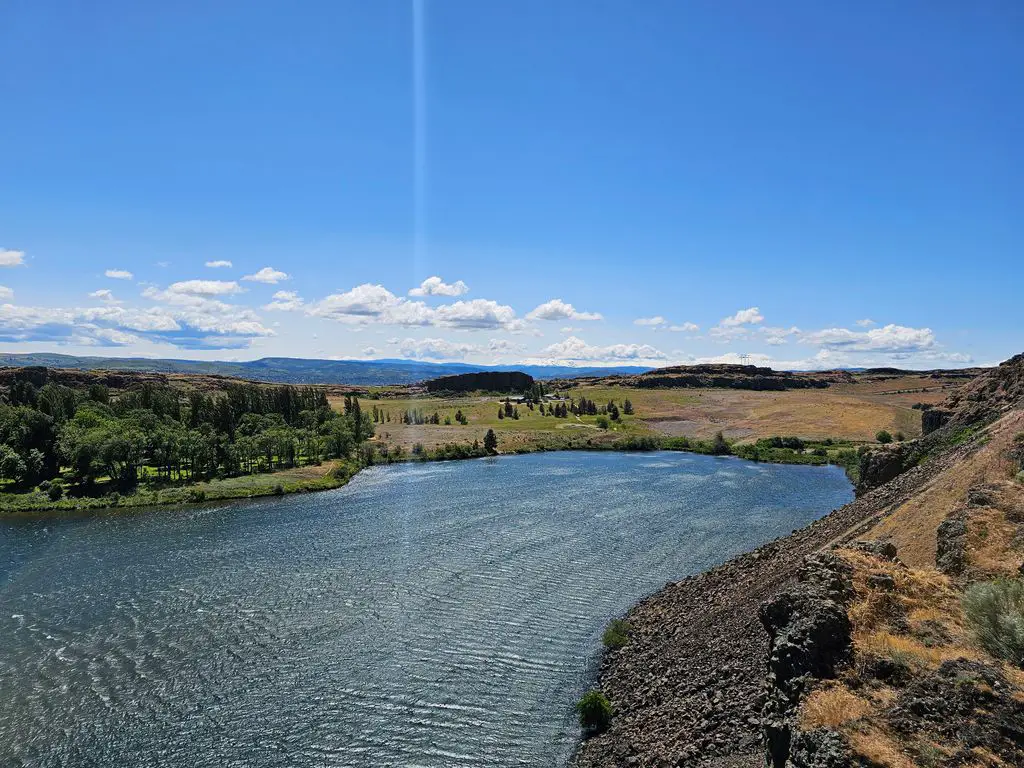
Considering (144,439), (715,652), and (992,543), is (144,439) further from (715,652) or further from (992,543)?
(992,543)

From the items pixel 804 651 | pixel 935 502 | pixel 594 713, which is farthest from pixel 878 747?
pixel 935 502

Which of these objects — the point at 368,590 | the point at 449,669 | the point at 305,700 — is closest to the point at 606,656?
the point at 449,669

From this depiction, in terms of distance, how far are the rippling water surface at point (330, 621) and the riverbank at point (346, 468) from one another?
17.1 feet

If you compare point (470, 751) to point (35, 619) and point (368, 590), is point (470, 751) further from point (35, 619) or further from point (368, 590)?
point (35, 619)

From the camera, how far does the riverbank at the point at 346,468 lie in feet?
202

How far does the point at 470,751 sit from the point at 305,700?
300 inches

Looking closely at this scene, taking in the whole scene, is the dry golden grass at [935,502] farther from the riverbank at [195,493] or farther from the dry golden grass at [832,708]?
the riverbank at [195,493]

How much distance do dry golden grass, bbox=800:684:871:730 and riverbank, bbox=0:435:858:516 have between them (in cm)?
6349

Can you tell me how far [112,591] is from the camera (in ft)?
121

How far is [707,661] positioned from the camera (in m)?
22.9

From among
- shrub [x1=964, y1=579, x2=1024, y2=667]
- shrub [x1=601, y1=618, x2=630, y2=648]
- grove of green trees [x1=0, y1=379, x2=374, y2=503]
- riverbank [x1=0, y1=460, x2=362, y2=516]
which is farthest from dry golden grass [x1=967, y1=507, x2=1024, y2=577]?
grove of green trees [x1=0, y1=379, x2=374, y2=503]

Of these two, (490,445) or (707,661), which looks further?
(490,445)

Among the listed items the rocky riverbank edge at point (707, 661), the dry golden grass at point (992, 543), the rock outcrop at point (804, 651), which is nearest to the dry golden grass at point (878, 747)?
the rock outcrop at point (804, 651)

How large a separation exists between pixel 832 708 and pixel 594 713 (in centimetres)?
1137
